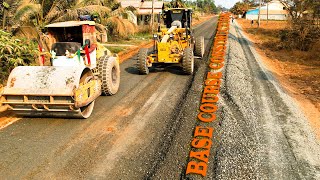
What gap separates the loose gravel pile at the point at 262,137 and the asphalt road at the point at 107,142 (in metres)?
0.87

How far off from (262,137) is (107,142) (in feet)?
11.1

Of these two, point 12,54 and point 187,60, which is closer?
point 12,54

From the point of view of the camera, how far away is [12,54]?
9562mm

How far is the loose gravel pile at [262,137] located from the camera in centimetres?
499

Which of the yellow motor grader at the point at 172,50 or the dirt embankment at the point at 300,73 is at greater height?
the yellow motor grader at the point at 172,50

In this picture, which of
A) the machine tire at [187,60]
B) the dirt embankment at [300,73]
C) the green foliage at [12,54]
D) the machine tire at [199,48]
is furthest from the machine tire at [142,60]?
the dirt embankment at [300,73]

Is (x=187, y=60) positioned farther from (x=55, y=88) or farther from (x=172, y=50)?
(x=55, y=88)

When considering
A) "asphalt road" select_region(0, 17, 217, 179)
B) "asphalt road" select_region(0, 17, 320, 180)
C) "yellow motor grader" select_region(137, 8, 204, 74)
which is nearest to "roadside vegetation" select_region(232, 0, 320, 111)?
"asphalt road" select_region(0, 17, 320, 180)

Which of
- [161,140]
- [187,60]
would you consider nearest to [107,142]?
[161,140]

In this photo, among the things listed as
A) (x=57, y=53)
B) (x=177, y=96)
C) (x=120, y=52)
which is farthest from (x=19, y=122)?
(x=120, y=52)

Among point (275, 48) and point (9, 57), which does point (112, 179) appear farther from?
point (275, 48)

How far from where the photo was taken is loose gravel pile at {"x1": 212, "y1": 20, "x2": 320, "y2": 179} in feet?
16.4

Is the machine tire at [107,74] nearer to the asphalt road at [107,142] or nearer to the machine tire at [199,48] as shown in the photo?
the asphalt road at [107,142]

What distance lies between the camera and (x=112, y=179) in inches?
186
